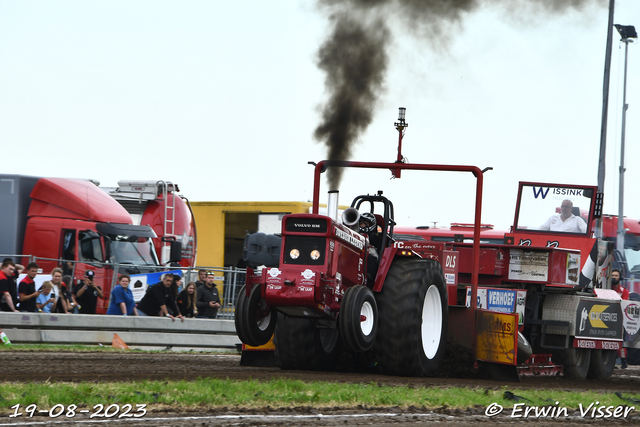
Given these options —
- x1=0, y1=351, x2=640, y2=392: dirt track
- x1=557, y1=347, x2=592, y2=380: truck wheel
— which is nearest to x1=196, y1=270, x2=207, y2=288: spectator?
x1=0, y1=351, x2=640, y2=392: dirt track

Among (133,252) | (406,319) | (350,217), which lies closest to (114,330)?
(133,252)

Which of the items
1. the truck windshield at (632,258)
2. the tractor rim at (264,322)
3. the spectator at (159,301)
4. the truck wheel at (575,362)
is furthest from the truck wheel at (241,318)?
the truck windshield at (632,258)

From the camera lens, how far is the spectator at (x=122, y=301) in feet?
52.3

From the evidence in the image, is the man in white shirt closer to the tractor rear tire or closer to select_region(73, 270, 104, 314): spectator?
the tractor rear tire

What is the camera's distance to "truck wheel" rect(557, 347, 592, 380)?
12.3 meters

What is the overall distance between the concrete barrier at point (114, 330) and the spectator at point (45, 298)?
1034 mm

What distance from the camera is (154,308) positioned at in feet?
52.6

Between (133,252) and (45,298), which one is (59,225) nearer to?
(133,252)

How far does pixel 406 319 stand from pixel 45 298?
8.24m

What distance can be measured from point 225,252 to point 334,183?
1754 centimetres

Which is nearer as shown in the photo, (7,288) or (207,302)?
(7,288)

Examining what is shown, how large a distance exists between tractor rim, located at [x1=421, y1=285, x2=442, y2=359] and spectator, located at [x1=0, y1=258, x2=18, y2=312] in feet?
24.7

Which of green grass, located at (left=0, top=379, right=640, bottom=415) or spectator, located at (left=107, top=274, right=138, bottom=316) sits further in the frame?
spectator, located at (left=107, top=274, right=138, bottom=316)

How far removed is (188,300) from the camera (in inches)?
680
